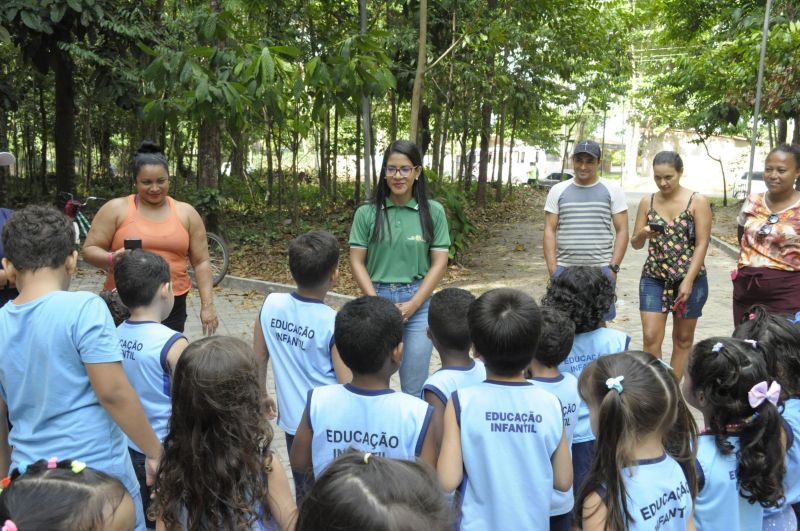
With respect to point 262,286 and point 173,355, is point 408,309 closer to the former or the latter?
point 173,355

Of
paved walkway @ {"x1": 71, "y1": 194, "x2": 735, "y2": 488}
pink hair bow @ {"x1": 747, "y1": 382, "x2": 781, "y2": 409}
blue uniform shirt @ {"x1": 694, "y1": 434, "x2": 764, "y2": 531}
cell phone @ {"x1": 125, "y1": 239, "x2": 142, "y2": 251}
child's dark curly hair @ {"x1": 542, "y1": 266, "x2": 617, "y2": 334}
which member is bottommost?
paved walkway @ {"x1": 71, "y1": 194, "x2": 735, "y2": 488}

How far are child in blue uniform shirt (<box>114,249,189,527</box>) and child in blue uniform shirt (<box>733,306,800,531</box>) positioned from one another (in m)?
2.33

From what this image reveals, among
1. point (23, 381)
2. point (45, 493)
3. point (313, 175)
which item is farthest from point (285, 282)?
point (313, 175)

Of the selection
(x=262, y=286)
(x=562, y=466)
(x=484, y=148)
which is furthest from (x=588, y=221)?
(x=484, y=148)

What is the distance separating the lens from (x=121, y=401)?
7.89ft

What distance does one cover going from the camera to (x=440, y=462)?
2377 mm

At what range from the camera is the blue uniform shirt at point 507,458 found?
92.0 inches

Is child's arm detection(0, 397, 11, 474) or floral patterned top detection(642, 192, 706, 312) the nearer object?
child's arm detection(0, 397, 11, 474)

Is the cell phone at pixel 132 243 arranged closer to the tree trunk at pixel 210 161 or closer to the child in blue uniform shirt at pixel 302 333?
the child in blue uniform shirt at pixel 302 333

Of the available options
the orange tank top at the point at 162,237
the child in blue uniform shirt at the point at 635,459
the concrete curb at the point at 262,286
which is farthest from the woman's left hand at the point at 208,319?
the concrete curb at the point at 262,286

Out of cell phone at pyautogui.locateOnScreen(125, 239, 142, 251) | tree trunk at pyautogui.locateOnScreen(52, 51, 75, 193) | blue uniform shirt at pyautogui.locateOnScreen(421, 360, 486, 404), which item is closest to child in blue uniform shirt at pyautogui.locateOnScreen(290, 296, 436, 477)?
blue uniform shirt at pyautogui.locateOnScreen(421, 360, 486, 404)

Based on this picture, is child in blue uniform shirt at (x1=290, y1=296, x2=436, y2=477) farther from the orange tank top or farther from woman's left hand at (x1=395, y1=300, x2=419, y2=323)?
the orange tank top

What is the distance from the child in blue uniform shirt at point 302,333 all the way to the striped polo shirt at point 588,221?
2205 millimetres

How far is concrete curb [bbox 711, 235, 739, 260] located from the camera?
43.9 ft
